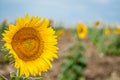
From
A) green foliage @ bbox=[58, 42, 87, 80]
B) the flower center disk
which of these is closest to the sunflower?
the flower center disk

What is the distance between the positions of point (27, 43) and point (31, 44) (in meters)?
0.03

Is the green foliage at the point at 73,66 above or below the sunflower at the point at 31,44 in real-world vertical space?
below

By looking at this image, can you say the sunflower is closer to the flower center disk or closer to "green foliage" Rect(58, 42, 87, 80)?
the flower center disk

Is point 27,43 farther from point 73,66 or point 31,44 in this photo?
point 73,66

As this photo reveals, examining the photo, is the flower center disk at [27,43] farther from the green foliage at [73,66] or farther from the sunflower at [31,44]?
the green foliage at [73,66]

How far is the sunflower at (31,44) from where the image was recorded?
7.71 feet

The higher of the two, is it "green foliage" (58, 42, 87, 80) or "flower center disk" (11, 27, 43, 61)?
"flower center disk" (11, 27, 43, 61)

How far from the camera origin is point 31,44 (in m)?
2.45

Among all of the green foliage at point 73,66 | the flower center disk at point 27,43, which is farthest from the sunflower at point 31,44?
the green foliage at point 73,66

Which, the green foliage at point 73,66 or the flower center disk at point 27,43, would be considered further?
the green foliage at point 73,66

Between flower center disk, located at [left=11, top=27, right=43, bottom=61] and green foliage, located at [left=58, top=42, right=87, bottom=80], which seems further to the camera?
green foliage, located at [left=58, top=42, right=87, bottom=80]


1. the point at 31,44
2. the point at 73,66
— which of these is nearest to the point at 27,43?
the point at 31,44

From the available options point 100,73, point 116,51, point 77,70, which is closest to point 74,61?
point 77,70

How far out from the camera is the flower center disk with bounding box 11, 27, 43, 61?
2.37 m
